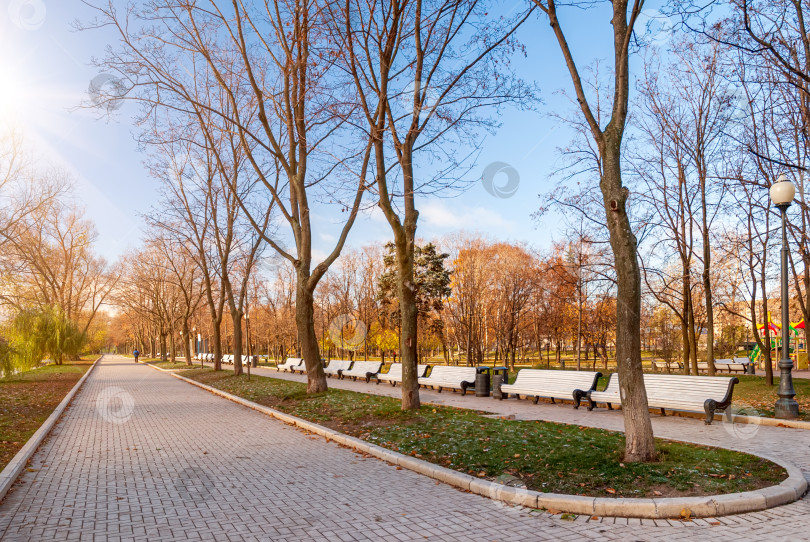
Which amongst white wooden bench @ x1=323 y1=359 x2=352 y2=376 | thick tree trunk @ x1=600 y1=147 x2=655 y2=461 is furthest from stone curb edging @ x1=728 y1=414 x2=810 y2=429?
white wooden bench @ x1=323 y1=359 x2=352 y2=376

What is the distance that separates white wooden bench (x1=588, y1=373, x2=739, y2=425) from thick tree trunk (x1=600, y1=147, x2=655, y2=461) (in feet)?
12.5

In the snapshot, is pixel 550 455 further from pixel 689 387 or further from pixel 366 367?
pixel 366 367

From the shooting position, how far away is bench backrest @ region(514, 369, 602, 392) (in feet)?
44.6

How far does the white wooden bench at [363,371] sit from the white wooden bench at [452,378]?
473cm

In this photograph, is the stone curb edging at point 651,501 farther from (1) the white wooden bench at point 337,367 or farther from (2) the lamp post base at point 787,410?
(1) the white wooden bench at point 337,367

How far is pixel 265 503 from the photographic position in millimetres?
5727

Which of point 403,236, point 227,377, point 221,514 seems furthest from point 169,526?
point 227,377

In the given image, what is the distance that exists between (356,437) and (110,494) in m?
4.11

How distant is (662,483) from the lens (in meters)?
5.72

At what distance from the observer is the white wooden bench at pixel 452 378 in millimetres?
17281

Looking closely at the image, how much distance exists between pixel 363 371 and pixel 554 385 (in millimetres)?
12099

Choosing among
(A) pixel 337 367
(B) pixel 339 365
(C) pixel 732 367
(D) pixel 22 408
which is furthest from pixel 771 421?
(B) pixel 339 365

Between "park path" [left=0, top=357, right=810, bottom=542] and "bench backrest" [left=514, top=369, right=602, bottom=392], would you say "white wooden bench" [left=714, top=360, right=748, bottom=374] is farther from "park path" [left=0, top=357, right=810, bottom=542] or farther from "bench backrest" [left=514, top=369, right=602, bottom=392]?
"park path" [left=0, top=357, right=810, bottom=542]

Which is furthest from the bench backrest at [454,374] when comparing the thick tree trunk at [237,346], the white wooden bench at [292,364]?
the white wooden bench at [292,364]
